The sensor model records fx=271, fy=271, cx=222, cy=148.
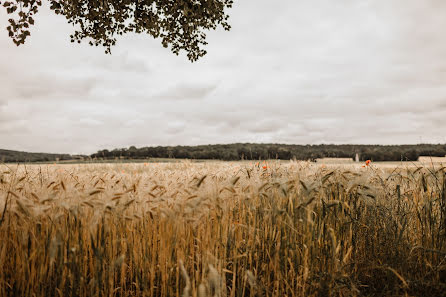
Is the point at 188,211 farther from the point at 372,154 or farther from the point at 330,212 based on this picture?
the point at 372,154

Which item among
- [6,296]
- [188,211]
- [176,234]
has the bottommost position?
[6,296]

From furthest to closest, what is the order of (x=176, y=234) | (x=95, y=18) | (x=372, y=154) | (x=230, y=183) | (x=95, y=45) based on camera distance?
(x=372, y=154), (x=95, y=45), (x=95, y=18), (x=230, y=183), (x=176, y=234)

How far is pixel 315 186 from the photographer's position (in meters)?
2.81

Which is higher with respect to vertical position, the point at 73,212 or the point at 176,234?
the point at 73,212

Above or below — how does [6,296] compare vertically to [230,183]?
below

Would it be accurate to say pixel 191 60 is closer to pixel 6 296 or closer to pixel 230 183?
pixel 230 183

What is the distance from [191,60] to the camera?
892 cm

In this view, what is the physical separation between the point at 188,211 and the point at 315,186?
135 centimetres

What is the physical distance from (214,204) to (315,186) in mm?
1099

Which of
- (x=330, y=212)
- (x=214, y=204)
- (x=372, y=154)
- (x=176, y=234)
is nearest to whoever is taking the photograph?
(x=176, y=234)

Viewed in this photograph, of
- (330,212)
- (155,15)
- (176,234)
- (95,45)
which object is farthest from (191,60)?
(176,234)

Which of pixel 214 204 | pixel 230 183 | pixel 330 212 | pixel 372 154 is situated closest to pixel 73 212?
pixel 214 204

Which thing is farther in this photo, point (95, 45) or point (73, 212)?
point (95, 45)

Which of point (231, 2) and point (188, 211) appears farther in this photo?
point (231, 2)
